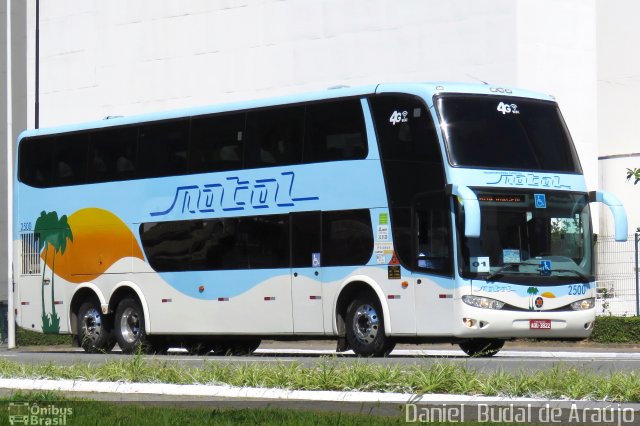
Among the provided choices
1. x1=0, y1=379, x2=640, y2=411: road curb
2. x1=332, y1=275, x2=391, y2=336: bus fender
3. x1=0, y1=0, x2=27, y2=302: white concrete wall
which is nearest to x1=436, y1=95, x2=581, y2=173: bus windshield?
x1=332, y1=275, x2=391, y2=336: bus fender

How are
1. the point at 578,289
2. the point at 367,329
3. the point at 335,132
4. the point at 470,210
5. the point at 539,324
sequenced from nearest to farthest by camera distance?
the point at 470,210, the point at 539,324, the point at 578,289, the point at 367,329, the point at 335,132

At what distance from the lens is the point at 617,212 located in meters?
21.7

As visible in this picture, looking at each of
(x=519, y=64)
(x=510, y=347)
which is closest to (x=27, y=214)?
(x=510, y=347)

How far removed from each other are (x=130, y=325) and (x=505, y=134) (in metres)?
8.28

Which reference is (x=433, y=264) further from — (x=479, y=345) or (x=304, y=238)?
(x=304, y=238)

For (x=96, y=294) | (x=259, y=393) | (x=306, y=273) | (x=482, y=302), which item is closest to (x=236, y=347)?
(x=96, y=294)

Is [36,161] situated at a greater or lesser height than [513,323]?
greater

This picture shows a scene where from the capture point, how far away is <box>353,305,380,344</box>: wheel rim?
21500 mm

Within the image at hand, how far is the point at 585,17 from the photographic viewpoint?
150ft

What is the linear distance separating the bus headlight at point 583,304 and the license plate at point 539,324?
56 centimetres

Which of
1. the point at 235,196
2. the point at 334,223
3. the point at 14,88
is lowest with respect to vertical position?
the point at 334,223

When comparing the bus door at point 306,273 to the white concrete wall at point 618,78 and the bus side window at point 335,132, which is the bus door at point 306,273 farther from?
the white concrete wall at point 618,78

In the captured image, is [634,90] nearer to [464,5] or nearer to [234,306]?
[464,5]

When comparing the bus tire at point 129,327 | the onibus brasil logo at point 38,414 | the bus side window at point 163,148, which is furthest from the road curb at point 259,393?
the bus tire at point 129,327
